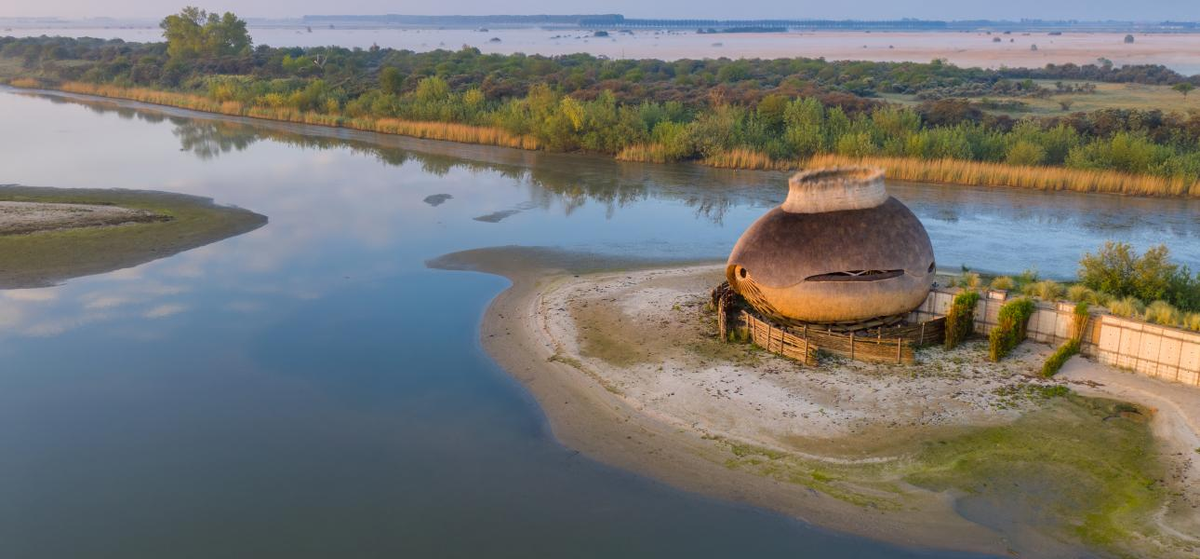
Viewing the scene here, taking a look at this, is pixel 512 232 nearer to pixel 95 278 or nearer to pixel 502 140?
pixel 95 278

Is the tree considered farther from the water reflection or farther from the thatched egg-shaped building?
the thatched egg-shaped building

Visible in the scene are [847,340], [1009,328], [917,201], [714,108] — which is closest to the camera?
[1009,328]

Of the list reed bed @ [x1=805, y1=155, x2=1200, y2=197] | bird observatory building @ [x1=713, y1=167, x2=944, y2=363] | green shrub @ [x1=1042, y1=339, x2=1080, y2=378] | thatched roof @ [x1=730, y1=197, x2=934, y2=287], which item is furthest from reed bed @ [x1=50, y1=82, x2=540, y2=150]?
green shrub @ [x1=1042, y1=339, x2=1080, y2=378]

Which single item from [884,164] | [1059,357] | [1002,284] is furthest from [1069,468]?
[884,164]

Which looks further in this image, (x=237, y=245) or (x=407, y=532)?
(x=237, y=245)

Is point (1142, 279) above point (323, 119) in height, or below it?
below

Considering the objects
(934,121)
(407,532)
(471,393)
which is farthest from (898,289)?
(934,121)

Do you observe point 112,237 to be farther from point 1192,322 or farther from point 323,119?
point 323,119

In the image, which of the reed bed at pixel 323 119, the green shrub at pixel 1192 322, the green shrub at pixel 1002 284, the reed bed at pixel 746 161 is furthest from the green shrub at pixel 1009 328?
the reed bed at pixel 323 119
